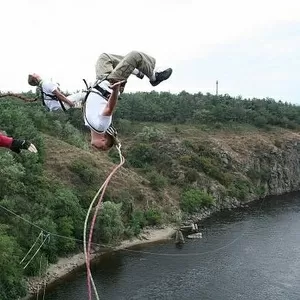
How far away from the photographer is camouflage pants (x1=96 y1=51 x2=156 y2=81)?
218 inches

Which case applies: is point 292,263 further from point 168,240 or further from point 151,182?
point 151,182

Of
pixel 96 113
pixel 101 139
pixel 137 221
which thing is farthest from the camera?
pixel 137 221

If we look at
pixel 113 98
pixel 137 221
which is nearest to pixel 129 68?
pixel 113 98

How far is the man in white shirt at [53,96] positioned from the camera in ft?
20.0

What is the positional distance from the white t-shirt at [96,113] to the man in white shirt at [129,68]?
0.87ft

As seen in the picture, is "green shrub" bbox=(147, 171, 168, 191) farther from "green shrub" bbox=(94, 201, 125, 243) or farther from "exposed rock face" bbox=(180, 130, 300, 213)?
"green shrub" bbox=(94, 201, 125, 243)

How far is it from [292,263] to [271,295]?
691 centimetres

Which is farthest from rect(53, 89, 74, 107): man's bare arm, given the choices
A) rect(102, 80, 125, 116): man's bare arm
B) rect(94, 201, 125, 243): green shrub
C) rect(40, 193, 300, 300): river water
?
rect(94, 201, 125, 243): green shrub

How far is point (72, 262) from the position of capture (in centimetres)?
3656

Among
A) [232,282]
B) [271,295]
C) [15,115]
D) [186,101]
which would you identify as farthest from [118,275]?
[186,101]

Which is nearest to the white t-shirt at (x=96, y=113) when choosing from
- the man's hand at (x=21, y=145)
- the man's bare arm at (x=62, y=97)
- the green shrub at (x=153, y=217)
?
the man's bare arm at (x=62, y=97)

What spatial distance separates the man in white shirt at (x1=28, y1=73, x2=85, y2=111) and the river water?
25275mm

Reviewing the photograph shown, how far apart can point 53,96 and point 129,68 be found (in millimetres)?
1193

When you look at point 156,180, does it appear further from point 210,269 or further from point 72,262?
point 210,269
